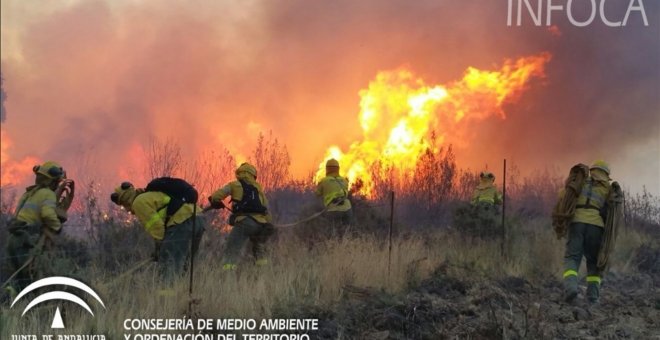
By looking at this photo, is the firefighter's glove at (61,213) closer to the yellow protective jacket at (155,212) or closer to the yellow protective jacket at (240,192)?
the yellow protective jacket at (155,212)

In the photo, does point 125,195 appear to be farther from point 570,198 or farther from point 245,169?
point 570,198

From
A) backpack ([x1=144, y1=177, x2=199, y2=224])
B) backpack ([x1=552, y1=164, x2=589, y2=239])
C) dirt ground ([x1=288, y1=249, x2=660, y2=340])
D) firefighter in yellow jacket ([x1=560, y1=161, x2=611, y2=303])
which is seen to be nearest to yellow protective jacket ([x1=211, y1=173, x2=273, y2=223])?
backpack ([x1=144, y1=177, x2=199, y2=224])

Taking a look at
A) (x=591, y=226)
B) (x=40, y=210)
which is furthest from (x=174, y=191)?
(x=591, y=226)

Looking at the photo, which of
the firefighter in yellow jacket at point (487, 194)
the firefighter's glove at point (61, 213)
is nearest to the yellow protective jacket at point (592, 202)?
the firefighter in yellow jacket at point (487, 194)

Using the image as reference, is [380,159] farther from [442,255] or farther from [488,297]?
[488,297]

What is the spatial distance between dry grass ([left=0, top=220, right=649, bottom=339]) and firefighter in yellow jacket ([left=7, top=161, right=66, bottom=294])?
640mm

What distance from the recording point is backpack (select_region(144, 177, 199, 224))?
639 cm

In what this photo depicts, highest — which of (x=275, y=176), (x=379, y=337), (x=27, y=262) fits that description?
(x=275, y=176)

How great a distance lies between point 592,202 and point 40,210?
6.18 m

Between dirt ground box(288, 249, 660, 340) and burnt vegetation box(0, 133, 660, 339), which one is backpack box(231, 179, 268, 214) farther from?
dirt ground box(288, 249, 660, 340)

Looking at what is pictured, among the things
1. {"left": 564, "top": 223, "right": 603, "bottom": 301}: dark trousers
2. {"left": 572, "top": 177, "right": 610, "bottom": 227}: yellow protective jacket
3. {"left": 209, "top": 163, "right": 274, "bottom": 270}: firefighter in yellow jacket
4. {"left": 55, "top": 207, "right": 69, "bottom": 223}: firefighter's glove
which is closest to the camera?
{"left": 55, "top": 207, "right": 69, "bottom": 223}: firefighter's glove

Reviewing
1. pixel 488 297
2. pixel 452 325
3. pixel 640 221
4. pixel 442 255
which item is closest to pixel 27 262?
pixel 452 325

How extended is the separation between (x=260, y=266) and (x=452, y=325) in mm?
2783

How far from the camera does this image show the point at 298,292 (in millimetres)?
5973
